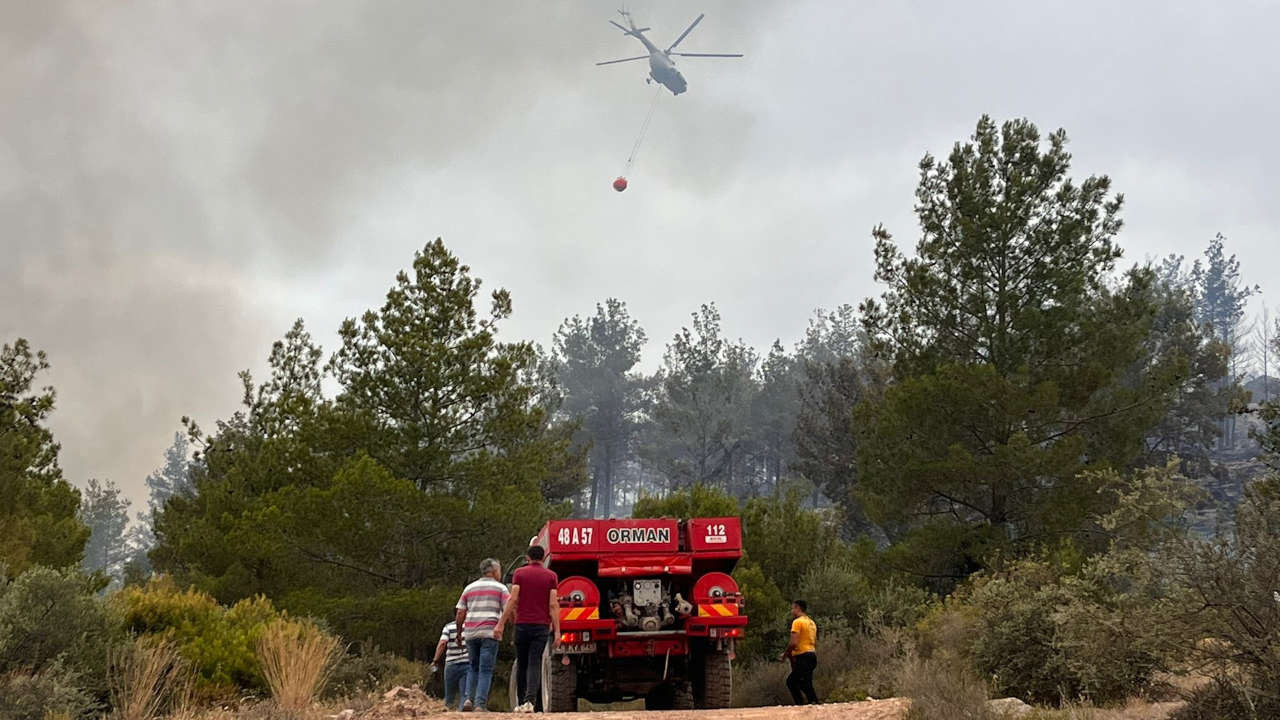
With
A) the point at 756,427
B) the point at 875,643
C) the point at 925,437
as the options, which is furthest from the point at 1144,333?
the point at 756,427

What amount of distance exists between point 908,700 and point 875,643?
1063 centimetres

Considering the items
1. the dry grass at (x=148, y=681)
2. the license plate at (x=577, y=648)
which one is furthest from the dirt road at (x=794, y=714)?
the dry grass at (x=148, y=681)

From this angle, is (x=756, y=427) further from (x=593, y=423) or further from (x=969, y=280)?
(x=969, y=280)

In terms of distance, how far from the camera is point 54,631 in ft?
35.2

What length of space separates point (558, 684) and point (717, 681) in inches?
80.3

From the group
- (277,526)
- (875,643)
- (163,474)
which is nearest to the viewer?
(875,643)

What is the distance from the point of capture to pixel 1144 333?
24719mm

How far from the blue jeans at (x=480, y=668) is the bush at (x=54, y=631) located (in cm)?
387

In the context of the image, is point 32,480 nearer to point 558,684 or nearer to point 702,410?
point 558,684

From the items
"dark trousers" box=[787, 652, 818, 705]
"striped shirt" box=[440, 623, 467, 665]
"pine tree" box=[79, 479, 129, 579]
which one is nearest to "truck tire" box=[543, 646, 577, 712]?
"striped shirt" box=[440, 623, 467, 665]

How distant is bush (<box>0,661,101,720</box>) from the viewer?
9266mm

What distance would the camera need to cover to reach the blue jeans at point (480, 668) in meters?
11.8

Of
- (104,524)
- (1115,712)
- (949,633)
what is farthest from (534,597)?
(104,524)

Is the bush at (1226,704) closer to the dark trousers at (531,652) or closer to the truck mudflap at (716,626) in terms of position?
the truck mudflap at (716,626)
